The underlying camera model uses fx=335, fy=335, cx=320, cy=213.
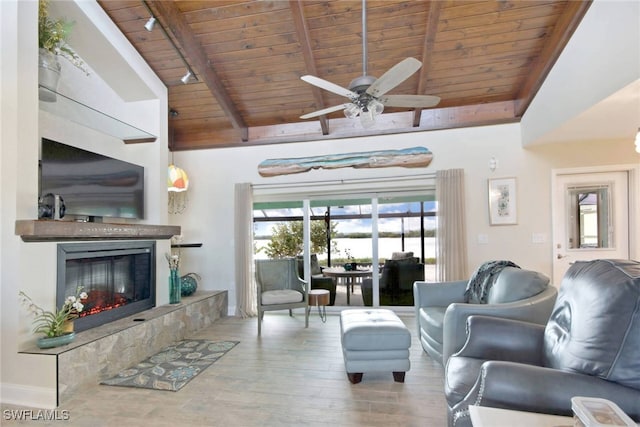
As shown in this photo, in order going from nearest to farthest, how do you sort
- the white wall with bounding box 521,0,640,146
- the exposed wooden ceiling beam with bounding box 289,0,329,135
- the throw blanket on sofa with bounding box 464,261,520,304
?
1. the white wall with bounding box 521,0,640,146
2. the throw blanket on sofa with bounding box 464,261,520,304
3. the exposed wooden ceiling beam with bounding box 289,0,329,135

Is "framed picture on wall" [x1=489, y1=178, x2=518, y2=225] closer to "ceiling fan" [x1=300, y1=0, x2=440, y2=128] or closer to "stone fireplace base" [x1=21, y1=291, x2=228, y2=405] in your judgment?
"ceiling fan" [x1=300, y1=0, x2=440, y2=128]

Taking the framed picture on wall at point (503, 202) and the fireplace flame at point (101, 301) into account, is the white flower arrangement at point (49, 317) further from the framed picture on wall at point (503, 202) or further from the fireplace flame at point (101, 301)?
the framed picture on wall at point (503, 202)

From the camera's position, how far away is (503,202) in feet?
15.0

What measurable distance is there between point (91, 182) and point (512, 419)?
394 centimetres

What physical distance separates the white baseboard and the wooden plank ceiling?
347 centimetres

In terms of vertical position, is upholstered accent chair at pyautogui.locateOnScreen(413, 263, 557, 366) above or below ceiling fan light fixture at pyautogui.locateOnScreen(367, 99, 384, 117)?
below

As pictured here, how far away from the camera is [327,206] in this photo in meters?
5.34

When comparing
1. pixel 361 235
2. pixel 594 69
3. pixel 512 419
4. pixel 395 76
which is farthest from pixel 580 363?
pixel 361 235

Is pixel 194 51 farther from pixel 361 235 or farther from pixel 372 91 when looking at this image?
pixel 361 235

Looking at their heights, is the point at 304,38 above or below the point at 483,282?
above

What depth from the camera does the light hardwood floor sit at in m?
2.24

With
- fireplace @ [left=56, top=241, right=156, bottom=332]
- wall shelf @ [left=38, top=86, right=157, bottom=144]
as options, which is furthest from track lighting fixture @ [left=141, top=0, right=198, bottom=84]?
fireplace @ [left=56, top=241, right=156, bottom=332]

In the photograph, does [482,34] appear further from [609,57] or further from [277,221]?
[277,221]

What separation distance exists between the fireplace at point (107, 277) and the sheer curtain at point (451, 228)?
3.76m
